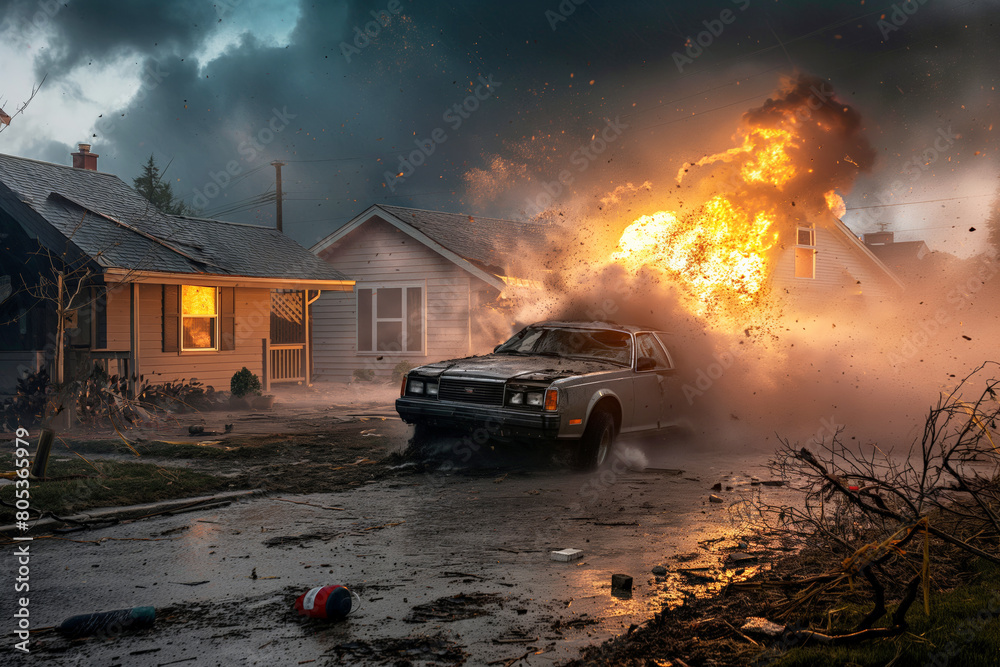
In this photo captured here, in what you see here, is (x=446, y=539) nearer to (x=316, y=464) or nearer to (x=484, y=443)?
Answer: (x=484, y=443)

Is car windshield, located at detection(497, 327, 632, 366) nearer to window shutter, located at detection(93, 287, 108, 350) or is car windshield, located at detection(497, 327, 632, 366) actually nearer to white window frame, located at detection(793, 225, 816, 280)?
window shutter, located at detection(93, 287, 108, 350)

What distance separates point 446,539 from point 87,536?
9.42 ft

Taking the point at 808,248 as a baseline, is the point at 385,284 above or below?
below

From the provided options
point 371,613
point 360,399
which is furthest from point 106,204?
point 371,613

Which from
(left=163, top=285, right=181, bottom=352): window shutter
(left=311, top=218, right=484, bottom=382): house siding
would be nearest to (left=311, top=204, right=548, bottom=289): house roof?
(left=311, top=218, right=484, bottom=382): house siding

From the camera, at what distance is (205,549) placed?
19.4ft

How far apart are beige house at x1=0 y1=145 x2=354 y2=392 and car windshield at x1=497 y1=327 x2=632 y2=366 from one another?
7.07m

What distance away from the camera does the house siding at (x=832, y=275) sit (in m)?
26.1

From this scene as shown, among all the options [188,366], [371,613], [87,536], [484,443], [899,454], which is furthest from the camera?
[188,366]

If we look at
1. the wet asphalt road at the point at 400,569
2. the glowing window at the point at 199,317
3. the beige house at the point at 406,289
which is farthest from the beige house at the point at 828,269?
the wet asphalt road at the point at 400,569

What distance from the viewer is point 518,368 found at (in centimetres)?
934

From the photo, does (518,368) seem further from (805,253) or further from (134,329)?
(805,253)

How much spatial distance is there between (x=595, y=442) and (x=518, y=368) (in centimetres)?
124

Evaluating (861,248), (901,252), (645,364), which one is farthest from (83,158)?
(901,252)
